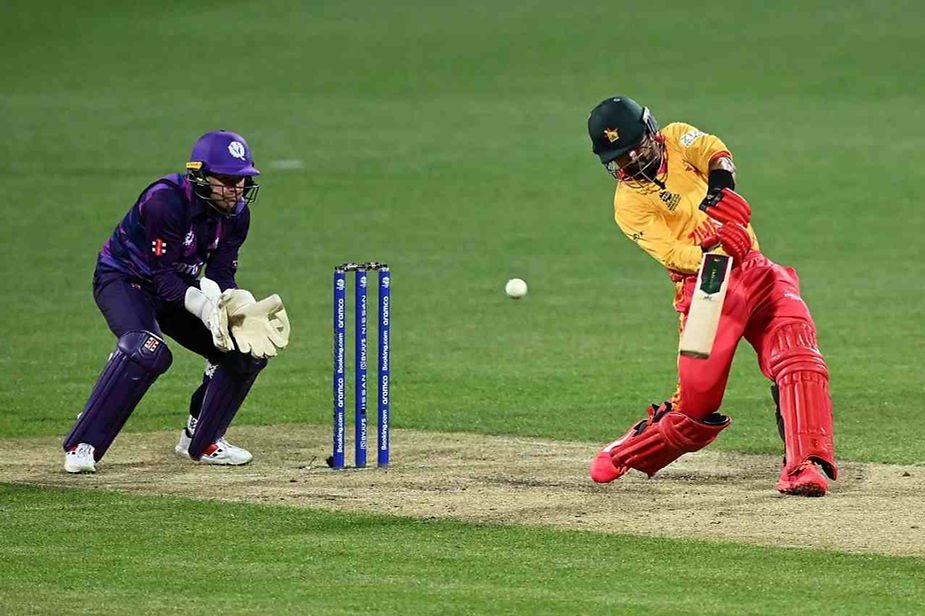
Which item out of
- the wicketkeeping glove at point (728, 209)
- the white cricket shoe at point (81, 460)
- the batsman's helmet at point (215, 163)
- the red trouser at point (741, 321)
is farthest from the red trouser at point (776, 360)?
the white cricket shoe at point (81, 460)

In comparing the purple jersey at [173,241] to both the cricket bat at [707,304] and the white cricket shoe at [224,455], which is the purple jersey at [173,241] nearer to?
the white cricket shoe at [224,455]

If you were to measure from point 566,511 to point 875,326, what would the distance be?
7713mm

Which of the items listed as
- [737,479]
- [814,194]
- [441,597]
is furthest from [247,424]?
[814,194]

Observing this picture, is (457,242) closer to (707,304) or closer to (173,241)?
(173,241)

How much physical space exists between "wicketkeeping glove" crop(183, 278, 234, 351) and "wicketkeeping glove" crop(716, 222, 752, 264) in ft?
8.67

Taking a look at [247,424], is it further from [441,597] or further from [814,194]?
[814,194]

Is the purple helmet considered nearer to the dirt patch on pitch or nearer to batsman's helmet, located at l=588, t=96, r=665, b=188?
the dirt patch on pitch

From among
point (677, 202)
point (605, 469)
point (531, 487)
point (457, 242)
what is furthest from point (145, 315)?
point (457, 242)

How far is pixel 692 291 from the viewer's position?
9273 mm

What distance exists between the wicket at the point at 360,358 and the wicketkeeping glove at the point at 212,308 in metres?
0.58

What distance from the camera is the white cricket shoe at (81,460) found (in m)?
10.0

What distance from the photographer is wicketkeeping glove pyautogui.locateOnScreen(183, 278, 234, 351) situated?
9.86 m

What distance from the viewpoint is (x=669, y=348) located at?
15117mm

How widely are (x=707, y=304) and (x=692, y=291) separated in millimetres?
450
